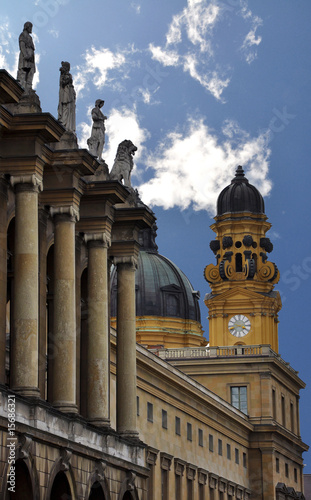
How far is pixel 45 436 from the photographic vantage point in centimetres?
4534

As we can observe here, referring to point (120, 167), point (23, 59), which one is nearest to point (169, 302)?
point (120, 167)

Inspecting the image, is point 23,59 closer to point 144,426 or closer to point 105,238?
point 105,238

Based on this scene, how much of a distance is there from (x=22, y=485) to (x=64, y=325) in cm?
686

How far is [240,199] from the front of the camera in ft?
468

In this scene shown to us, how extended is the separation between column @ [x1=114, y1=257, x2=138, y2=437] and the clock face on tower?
79.9 meters

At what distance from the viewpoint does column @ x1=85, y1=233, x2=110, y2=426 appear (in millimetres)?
52500

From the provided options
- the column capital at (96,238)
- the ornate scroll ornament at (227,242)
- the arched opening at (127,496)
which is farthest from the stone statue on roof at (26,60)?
the ornate scroll ornament at (227,242)

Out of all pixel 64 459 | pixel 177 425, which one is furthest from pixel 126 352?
pixel 177 425

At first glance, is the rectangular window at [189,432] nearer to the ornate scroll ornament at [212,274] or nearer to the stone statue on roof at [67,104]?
the ornate scroll ornament at [212,274]

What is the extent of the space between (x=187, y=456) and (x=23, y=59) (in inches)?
2178

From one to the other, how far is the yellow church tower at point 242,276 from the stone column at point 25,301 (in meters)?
91.6

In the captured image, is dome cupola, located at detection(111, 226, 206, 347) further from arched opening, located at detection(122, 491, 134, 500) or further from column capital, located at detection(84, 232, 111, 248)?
column capital, located at detection(84, 232, 111, 248)

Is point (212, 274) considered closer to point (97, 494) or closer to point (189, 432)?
point (189, 432)

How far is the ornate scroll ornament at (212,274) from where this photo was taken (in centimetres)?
13988
